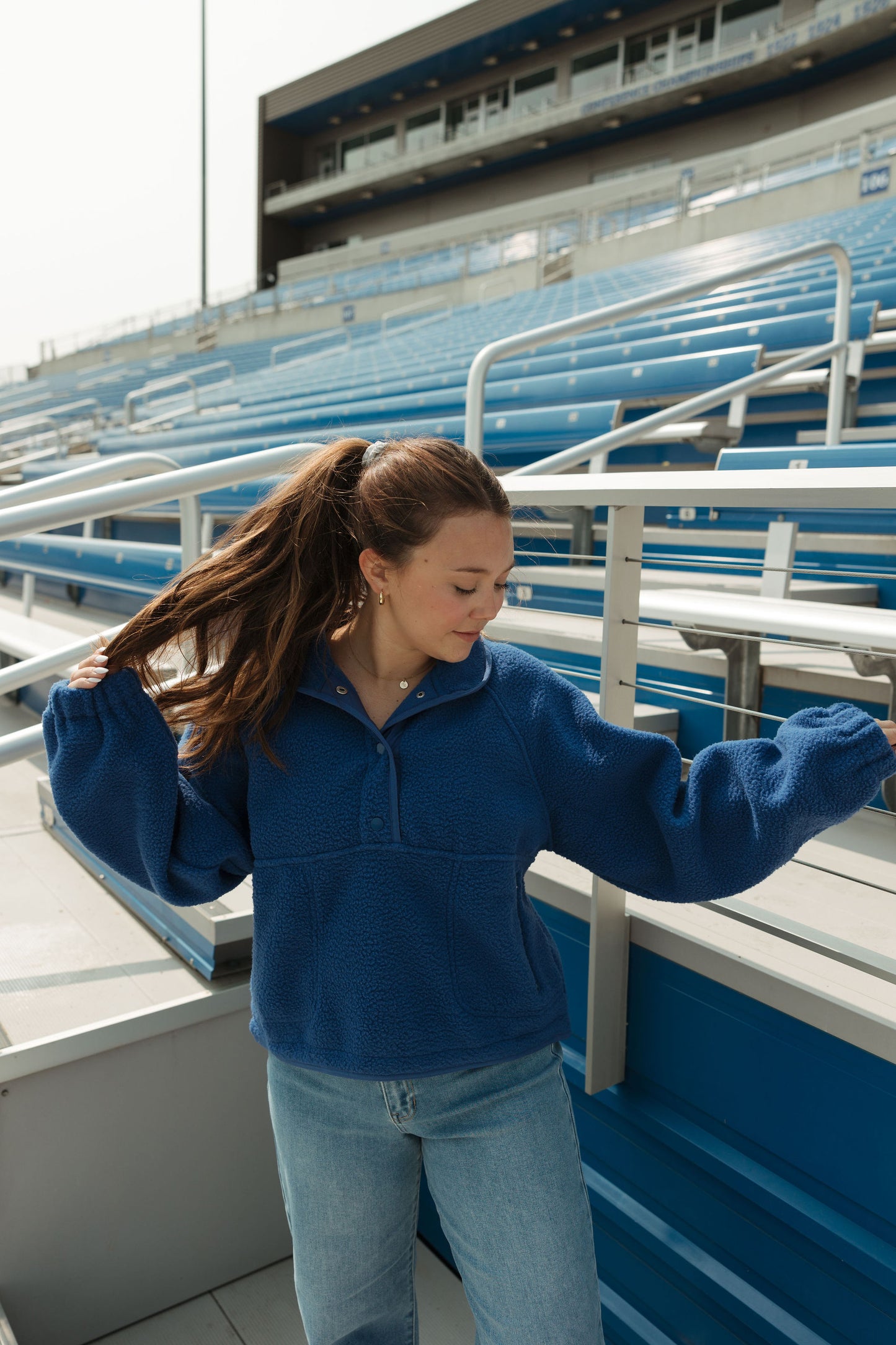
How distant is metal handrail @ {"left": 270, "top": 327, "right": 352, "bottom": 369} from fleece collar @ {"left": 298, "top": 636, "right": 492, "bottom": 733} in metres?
10.1

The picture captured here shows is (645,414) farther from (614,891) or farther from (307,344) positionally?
(307,344)

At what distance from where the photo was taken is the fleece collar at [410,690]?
955 millimetres

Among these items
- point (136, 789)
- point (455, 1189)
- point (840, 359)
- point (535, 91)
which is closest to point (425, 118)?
point (535, 91)

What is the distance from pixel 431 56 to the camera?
709 inches

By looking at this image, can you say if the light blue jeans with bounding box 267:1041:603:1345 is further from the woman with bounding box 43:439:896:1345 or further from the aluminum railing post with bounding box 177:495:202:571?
the aluminum railing post with bounding box 177:495:202:571

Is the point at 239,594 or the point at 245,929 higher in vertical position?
the point at 239,594

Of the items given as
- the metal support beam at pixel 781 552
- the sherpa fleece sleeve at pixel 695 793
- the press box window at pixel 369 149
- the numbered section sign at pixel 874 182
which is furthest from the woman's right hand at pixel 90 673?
the press box window at pixel 369 149

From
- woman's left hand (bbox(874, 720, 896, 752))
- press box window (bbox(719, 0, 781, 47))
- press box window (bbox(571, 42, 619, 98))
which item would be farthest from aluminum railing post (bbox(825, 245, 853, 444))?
press box window (bbox(571, 42, 619, 98))

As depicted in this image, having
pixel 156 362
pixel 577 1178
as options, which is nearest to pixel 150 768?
pixel 577 1178

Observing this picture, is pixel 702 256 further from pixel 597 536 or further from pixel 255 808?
pixel 255 808

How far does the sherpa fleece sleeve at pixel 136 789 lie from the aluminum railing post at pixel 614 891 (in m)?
0.52

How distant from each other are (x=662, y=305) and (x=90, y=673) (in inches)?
104

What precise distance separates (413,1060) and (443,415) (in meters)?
4.33

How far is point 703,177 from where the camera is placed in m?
12.7
